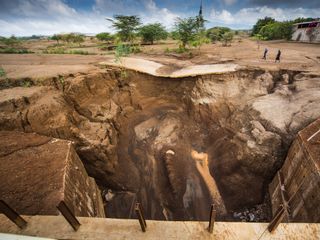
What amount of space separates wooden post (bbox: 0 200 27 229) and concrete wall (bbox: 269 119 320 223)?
6088mm

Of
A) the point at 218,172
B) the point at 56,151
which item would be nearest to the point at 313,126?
the point at 218,172

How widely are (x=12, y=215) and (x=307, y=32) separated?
121 feet

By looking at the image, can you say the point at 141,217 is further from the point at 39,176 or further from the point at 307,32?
the point at 307,32

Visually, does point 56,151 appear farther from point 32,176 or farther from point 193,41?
point 193,41

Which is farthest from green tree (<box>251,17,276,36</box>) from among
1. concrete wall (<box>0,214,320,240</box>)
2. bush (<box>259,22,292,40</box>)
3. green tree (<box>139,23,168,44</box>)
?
concrete wall (<box>0,214,320,240</box>)

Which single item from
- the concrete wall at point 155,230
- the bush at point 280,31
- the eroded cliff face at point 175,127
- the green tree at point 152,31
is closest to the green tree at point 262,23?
the bush at point 280,31

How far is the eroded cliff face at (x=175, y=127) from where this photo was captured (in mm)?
6570

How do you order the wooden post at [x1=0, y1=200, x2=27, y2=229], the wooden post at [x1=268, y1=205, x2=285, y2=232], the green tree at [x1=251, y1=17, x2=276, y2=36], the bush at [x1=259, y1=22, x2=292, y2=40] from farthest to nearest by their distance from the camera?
1. the green tree at [x1=251, y1=17, x2=276, y2=36]
2. the bush at [x1=259, y1=22, x2=292, y2=40]
3. the wooden post at [x1=268, y1=205, x2=285, y2=232]
4. the wooden post at [x1=0, y1=200, x2=27, y2=229]

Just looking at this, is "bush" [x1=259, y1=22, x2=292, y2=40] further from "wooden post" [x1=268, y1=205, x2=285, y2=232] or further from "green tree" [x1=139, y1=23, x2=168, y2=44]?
"wooden post" [x1=268, y1=205, x2=285, y2=232]

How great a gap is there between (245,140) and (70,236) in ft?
24.5

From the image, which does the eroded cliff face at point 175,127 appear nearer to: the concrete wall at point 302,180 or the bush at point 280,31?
the concrete wall at point 302,180

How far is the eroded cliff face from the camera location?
6570mm

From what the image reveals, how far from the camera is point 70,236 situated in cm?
207

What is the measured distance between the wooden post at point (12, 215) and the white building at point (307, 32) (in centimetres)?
3496
